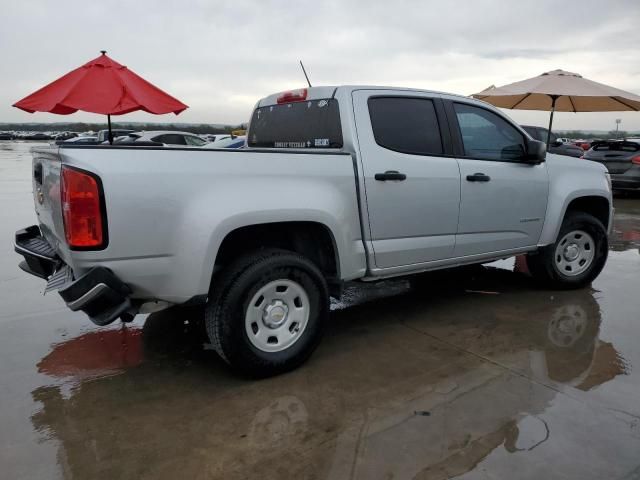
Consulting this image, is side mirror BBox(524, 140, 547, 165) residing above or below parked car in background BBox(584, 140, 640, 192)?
above

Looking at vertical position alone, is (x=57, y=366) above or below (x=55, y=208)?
below

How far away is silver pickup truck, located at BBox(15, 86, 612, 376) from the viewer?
282 centimetres

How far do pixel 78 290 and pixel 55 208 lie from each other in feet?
1.97

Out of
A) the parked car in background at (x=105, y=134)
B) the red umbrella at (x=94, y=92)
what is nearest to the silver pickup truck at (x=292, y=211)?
the red umbrella at (x=94, y=92)

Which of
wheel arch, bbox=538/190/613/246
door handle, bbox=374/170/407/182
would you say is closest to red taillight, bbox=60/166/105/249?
door handle, bbox=374/170/407/182

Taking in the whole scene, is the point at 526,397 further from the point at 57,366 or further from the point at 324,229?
the point at 57,366

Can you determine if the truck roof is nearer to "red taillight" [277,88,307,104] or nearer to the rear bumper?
"red taillight" [277,88,307,104]

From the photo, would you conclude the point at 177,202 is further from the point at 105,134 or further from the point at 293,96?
the point at 105,134

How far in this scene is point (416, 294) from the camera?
17.5ft

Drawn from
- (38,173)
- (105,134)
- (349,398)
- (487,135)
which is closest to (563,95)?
(487,135)

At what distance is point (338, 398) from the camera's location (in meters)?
3.15

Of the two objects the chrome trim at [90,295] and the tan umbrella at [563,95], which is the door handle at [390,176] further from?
the tan umbrella at [563,95]

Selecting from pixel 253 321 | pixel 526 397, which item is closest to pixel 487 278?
pixel 526 397

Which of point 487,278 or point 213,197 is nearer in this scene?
point 213,197
